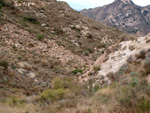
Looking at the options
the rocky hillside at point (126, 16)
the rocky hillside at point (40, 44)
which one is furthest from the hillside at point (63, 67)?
the rocky hillside at point (126, 16)

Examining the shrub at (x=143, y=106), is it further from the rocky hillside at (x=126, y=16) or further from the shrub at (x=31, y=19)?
the rocky hillside at (x=126, y=16)

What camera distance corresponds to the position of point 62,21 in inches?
970

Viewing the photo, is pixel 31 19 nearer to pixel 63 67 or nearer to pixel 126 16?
pixel 63 67

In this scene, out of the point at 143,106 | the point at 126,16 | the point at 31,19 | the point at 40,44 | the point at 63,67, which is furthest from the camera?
the point at 126,16

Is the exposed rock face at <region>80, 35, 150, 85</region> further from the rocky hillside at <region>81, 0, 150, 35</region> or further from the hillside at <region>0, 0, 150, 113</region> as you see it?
the rocky hillside at <region>81, 0, 150, 35</region>

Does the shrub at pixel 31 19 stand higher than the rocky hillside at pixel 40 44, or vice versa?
the shrub at pixel 31 19

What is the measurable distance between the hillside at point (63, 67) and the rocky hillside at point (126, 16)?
71964 mm

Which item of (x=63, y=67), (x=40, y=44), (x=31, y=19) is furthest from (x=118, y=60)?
(x=31, y=19)

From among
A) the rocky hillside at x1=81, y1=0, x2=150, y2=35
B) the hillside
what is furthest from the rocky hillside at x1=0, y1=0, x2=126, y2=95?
the rocky hillside at x1=81, y1=0, x2=150, y2=35

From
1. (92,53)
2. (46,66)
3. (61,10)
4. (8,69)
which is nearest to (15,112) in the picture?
(8,69)

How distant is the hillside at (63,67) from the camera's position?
11.3ft

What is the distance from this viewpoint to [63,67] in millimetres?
12375

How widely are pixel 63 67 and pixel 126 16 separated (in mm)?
98871

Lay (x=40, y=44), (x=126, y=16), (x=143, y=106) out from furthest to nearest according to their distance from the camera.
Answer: (x=126, y=16) → (x=40, y=44) → (x=143, y=106)
